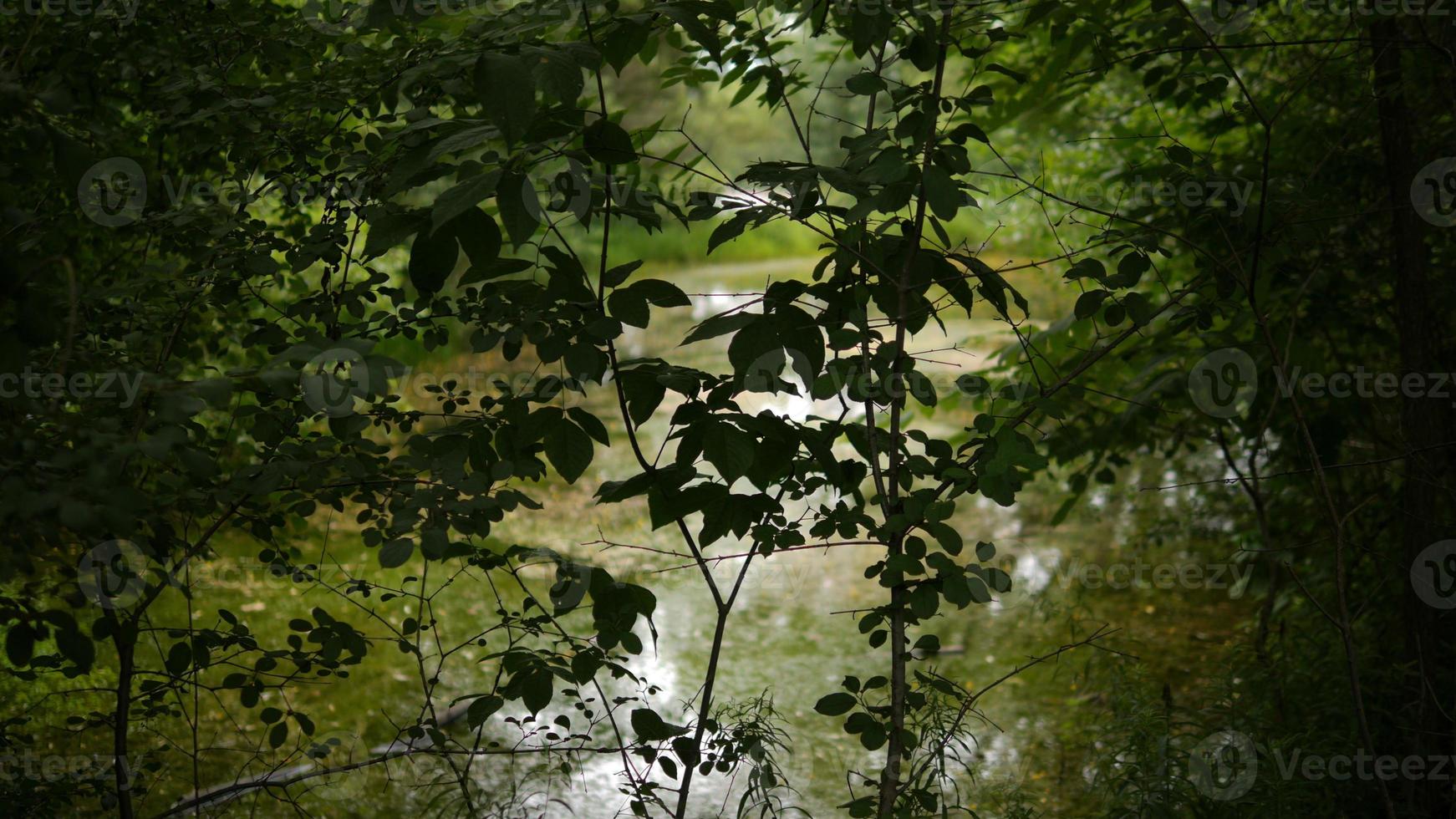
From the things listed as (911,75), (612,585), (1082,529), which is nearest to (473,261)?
(612,585)

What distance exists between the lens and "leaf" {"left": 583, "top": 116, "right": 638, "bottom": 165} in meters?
1.36

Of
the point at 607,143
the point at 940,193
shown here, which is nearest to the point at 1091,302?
the point at 940,193

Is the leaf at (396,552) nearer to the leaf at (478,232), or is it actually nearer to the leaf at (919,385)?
the leaf at (478,232)

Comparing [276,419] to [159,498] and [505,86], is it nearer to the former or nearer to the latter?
[159,498]

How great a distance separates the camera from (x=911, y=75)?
13.1 meters

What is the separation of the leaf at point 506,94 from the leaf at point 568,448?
0.47m

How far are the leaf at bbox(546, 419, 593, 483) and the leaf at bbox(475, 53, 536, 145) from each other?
18.5 inches

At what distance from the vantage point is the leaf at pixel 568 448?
1395 millimetres

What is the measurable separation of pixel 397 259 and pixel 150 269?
474 cm

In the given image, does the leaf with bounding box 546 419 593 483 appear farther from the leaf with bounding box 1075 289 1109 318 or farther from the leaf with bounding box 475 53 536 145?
the leaf with bounding box 1075 289 1109 318

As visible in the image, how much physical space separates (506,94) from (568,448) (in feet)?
1.70

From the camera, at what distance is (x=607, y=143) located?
1.38 meters

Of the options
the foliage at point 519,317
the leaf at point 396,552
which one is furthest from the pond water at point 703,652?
the leaf at point 396,552

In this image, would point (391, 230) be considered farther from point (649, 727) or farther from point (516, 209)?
point (649, 727)
